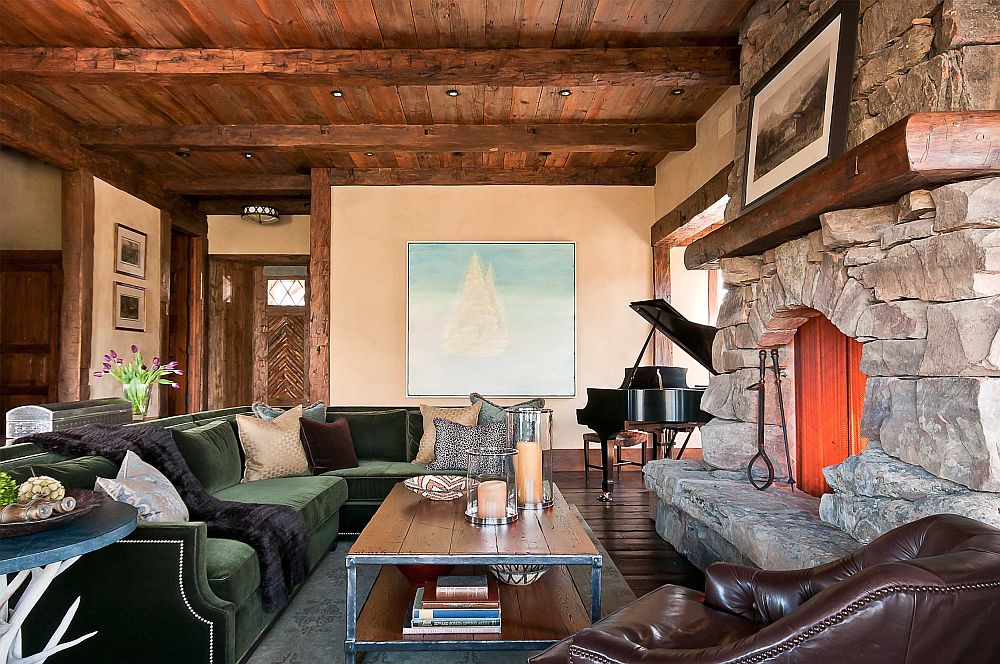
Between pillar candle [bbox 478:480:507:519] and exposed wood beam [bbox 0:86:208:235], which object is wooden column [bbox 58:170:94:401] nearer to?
exposed wood beam [bbox 0:86:208:235]

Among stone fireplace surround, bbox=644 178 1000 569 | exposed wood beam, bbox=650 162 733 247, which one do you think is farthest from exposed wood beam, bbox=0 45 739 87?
stone fireplace surround, bbox=644 178 1000 569

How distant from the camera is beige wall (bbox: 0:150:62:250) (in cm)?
636

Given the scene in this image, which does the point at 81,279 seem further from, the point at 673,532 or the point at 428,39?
the point at 673,532

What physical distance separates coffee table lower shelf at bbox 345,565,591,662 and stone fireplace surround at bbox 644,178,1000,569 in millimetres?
782

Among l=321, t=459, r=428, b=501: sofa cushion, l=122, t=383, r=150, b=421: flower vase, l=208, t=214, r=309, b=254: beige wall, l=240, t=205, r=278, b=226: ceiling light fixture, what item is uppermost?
l=240, t=205, r=278, b=226: ceiling light fixture

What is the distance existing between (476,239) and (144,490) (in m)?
4.87

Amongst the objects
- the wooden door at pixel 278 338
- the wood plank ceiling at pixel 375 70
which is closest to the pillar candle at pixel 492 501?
the wood plank ceiling at pixel 375 70

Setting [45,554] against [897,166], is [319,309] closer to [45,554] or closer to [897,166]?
[45,554]

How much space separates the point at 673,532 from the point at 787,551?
1589 millimetres

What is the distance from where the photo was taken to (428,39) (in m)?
4.32

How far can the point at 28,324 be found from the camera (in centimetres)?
636

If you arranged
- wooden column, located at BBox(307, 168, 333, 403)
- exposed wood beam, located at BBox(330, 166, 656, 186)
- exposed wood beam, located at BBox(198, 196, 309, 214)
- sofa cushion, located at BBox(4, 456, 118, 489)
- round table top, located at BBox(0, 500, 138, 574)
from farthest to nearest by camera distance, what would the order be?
1. exposed wood beam, located at BBox(198, 196, 309, 214)
2. exposed wood beam, located at BBox(330, 166, 656, 186)
3. wooden column, located at BBox(307, 168, 333, 403)
4. sofa cushion, located at BBox(4, 456, 118, 489)
5. round table top, located at BBox(0, 500, 138, 574)

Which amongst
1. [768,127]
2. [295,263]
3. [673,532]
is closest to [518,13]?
[768,127]

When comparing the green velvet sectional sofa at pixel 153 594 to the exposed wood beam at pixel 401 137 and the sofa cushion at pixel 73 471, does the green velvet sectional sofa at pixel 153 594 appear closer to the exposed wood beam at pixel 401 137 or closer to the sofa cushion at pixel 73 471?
the sofa cushion at pixel 73 471
